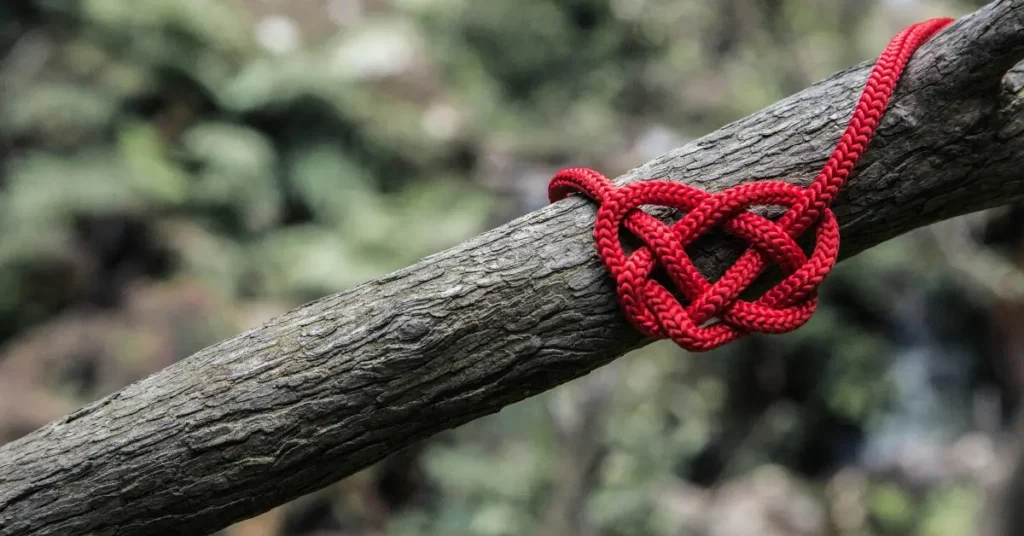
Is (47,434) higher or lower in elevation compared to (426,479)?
lower

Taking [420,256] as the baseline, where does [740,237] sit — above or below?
below

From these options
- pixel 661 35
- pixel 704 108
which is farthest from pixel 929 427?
pixel 661 35

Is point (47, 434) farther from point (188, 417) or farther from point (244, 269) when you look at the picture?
point (244, 269)

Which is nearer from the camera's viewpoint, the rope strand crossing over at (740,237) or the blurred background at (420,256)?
the rope strand crossing over at (740,237)

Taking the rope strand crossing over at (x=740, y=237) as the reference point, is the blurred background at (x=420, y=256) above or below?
above

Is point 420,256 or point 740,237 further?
point 420,256
